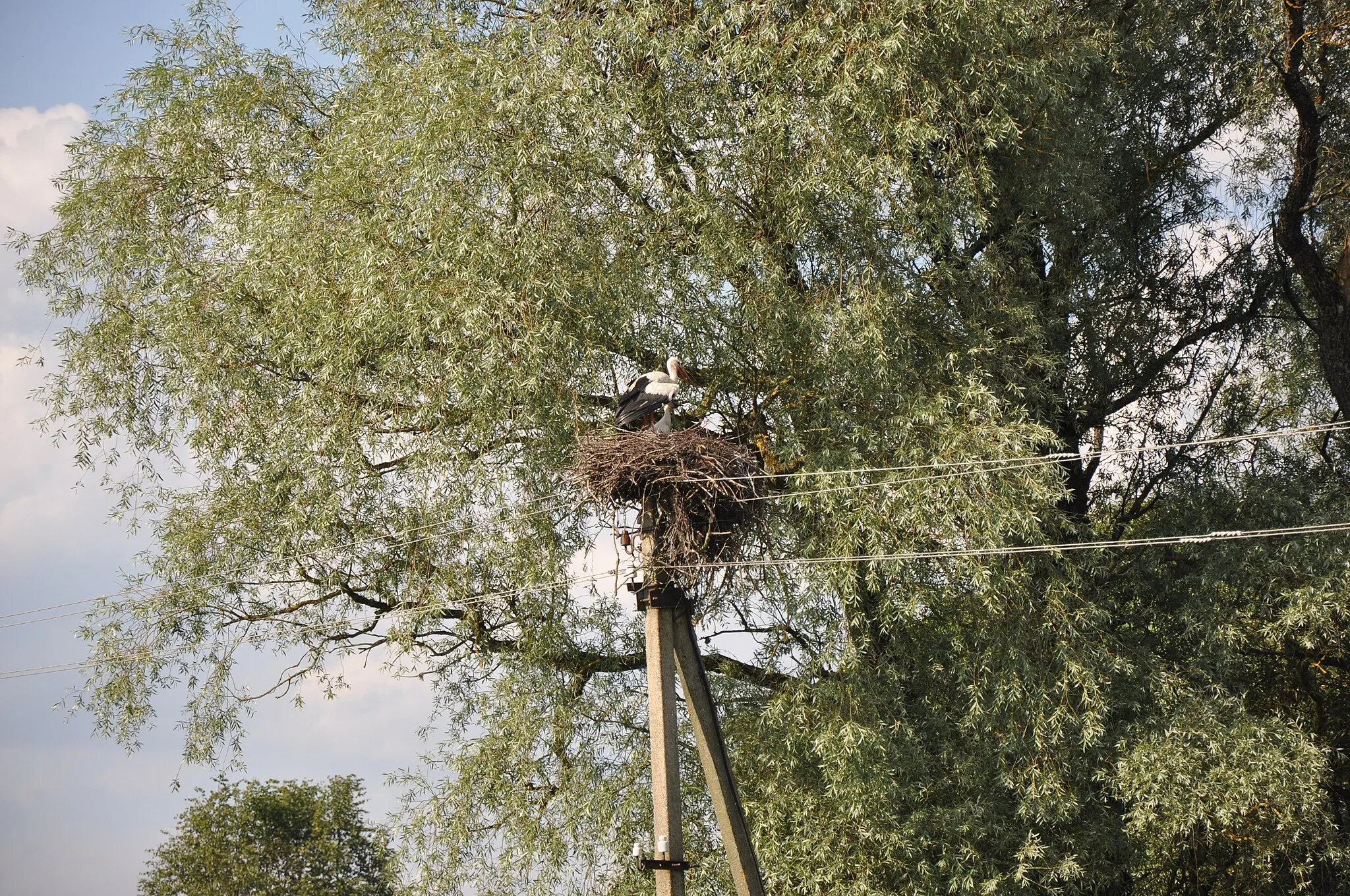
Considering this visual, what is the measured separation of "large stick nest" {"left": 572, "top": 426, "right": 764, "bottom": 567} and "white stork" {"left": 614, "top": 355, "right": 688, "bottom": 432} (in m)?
0.63

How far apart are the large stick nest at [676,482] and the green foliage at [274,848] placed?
20.5m

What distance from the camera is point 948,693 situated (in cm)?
1126

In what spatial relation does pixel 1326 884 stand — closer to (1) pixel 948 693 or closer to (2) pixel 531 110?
(1) pixel 948 693

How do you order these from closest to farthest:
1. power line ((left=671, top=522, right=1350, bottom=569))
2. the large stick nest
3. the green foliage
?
→ the large stick nest, power line ((left=671, top=522, right=1350, bottom=569)), the green foliage

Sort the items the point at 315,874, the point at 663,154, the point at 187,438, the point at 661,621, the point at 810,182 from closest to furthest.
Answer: the point at 661,621 < the point at 810,182 < the point at 663,154 < the point at 187,438 < the point at 315,874

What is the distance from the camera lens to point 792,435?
11.0 meters

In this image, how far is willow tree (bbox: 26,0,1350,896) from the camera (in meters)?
10.5

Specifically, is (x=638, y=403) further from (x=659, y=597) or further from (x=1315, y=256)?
(x=1315, y=256)

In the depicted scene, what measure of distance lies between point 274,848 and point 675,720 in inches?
888

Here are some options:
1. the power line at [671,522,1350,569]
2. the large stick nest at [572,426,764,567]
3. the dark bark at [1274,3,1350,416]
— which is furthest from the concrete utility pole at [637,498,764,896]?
the dark bark at [1274,3,1350,416]

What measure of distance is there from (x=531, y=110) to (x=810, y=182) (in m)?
2.47

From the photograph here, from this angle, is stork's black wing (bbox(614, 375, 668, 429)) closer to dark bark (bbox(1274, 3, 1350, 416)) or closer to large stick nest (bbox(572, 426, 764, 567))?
large stick nest (bbox(572, 426, 764, 567))

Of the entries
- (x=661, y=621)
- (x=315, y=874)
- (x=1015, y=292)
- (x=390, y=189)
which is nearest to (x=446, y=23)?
(x=390, y=189)

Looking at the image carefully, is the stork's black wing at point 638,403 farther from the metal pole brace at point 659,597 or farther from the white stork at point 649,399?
the metal pole brace at point 659,597
